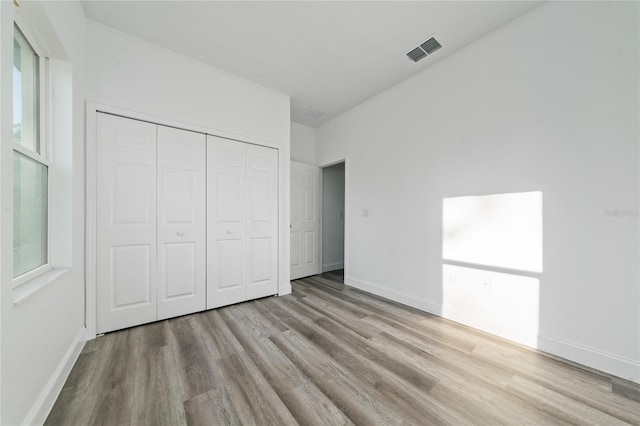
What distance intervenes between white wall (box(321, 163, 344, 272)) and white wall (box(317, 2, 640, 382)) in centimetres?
201

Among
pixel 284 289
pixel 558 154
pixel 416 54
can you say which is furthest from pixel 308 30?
pixel 284 289

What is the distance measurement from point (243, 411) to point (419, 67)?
3.63 metres

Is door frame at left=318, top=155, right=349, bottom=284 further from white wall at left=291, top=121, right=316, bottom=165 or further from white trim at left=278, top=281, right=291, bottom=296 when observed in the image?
white trim at left=278, top=281, right=291, bottom=296

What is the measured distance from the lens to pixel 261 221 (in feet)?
10.3

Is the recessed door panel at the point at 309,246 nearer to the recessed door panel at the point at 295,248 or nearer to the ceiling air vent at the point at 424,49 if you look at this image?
the recessed door panel at the point at 295,248

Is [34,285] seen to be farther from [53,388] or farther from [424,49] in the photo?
[424,49]

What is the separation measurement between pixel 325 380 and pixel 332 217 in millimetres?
3392

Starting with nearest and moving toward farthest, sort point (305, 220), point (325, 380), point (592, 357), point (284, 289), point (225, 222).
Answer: point (325, 380) → point (592, 357) → point (225, 222) → point (284, 289) → point (305, 220)

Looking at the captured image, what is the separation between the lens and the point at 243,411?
131 cm

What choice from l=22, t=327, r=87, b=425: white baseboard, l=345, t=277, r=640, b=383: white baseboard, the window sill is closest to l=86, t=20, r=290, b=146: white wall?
the window sill

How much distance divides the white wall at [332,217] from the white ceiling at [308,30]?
2.08 m

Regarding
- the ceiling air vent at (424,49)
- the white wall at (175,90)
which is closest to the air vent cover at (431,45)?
the ceiling air vent at (424,49)

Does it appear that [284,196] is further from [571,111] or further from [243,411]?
[571,111]

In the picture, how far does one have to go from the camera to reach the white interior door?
161 inches
